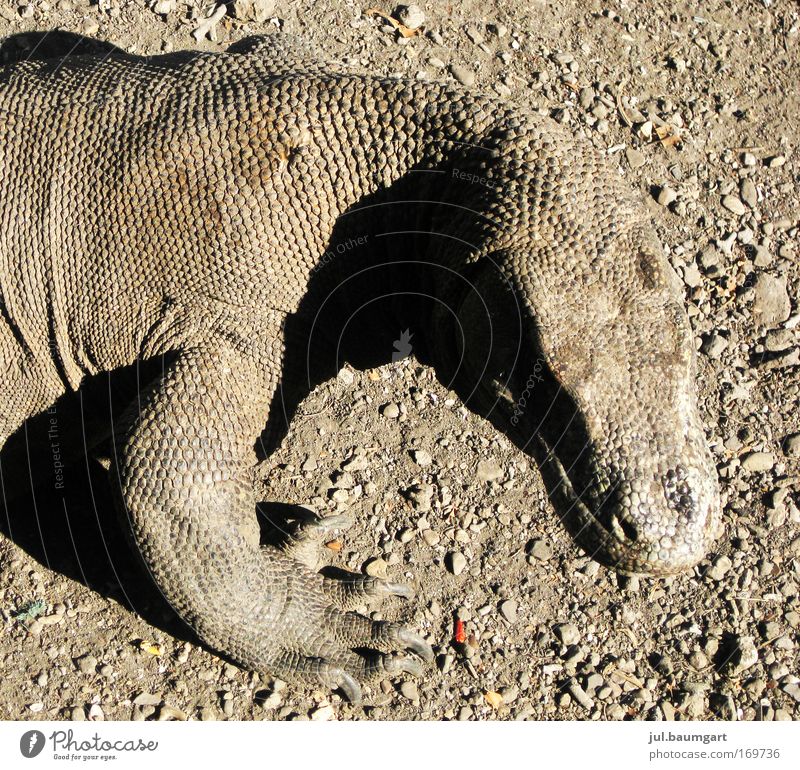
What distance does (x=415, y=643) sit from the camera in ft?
14.4

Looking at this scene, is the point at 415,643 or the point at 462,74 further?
the point at 462,74

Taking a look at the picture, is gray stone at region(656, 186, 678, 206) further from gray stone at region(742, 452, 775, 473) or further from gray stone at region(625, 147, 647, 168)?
gray stone at region(742, 452, 775, 473)

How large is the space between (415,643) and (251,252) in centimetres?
192

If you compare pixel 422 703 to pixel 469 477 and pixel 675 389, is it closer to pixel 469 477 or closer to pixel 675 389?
pixel 469 477

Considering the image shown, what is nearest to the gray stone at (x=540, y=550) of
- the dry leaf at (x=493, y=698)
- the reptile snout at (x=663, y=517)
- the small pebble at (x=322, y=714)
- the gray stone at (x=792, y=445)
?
the dry leaf at (x=493, y=698)

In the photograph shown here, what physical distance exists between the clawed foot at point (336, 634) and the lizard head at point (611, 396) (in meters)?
1.32

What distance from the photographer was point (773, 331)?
17.9 feet

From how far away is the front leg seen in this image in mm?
3682

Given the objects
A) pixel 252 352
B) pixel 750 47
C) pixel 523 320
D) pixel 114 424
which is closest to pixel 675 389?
pixel 523 320

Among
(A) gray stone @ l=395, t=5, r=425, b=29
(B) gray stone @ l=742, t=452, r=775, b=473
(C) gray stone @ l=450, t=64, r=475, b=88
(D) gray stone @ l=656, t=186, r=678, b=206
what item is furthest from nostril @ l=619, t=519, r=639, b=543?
(A) gray stone @ l=395, t=5, r=425, b=29

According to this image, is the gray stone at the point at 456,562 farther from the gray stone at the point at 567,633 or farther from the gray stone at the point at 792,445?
the gray stone at the point at 792,445

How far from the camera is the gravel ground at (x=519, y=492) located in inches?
174

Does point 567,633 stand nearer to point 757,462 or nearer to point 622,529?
point 757,462

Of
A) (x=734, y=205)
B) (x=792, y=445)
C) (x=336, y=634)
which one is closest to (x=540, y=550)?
(x=336, y=634)
